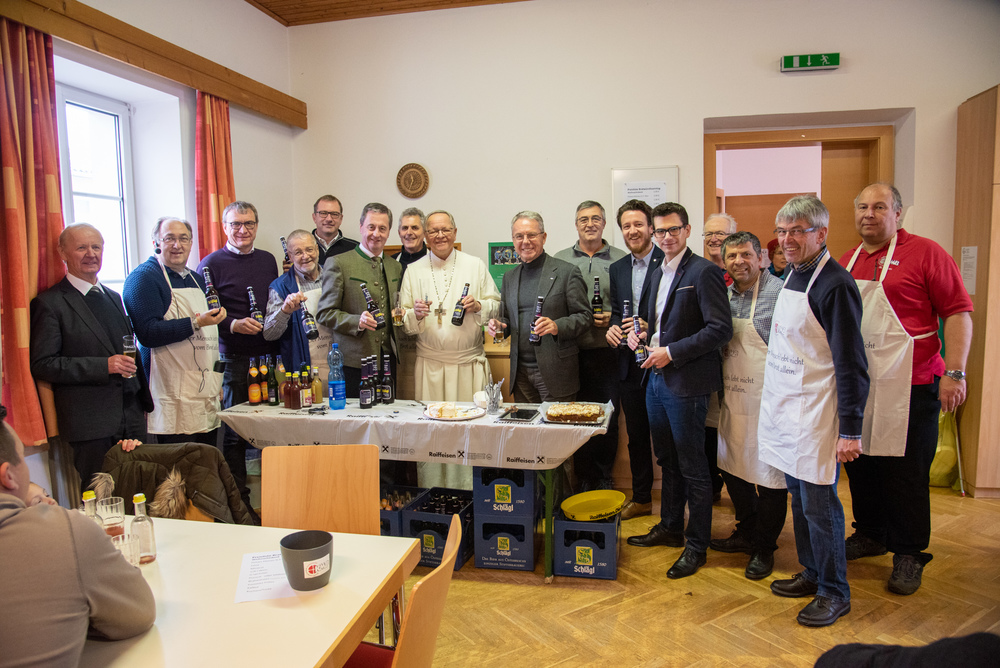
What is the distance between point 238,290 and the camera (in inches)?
143

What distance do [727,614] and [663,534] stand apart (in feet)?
2.15

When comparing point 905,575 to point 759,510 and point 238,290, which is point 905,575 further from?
point 238,290

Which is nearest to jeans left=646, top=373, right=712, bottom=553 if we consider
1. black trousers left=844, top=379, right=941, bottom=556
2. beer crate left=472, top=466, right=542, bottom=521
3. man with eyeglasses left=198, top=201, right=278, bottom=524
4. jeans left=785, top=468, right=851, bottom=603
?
jeans left=785, top=468, right=851, bottom=603

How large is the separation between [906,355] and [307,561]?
7.96 ft

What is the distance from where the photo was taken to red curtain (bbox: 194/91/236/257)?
4.07 m

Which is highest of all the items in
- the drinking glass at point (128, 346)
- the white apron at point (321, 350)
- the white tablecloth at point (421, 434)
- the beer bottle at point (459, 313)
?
the beer bottle at point (459, 313)

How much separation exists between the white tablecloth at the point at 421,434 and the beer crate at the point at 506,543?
0.37 meters

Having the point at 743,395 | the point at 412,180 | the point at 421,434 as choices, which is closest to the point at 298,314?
the point at 421,434

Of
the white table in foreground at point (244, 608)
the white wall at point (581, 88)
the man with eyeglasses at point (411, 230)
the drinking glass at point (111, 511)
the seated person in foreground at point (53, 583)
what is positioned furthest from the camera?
the white wall at point (581, 88)

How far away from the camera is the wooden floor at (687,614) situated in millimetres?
2352

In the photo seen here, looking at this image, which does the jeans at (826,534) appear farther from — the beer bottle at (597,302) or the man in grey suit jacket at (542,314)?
the beer bottle at (597,302)

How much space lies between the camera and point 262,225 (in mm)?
4832

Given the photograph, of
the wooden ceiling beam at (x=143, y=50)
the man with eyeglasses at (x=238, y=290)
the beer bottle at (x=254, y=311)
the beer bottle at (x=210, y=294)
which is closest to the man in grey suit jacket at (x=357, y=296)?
the beer bottle at (x=254, y=311)

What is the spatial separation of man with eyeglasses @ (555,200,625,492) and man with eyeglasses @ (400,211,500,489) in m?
0.60
